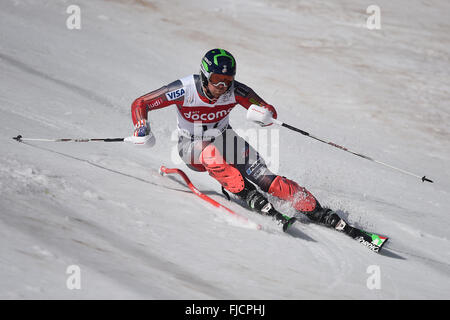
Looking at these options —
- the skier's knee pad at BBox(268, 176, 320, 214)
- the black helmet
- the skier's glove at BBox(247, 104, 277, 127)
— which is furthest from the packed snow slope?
the black helmet

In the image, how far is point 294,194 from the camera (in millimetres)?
5363

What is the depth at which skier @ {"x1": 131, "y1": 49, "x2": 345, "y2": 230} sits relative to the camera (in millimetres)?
5328

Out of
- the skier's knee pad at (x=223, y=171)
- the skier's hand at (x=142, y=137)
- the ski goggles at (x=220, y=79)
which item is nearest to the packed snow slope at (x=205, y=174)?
the skier's knee pad at (x=223, y=171)

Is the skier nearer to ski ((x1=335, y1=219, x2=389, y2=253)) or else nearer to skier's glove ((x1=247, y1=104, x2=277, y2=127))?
ski ((x1=335, y1=219, x2=389, y2=253))

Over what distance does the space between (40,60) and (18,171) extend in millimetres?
6730

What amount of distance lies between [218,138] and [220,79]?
2.65 feet

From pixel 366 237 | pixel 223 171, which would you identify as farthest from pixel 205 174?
pixel 366 237

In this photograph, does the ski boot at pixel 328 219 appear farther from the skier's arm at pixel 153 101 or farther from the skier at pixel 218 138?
the skier's arm at pixel 153 101

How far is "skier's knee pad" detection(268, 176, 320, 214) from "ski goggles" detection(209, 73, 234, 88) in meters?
1.23

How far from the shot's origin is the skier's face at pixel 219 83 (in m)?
5.33

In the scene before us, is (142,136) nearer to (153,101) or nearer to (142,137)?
(142,137)

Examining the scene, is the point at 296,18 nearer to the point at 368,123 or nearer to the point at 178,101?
the point at 368,123

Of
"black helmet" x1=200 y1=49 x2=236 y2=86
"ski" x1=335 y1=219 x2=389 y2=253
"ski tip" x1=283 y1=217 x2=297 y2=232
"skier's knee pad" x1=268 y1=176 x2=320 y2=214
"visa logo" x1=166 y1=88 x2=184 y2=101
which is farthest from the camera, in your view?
"visa logo" x1=166 y1=88 x2=184 y2=101

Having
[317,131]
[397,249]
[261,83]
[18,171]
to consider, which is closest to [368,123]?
[317,131]
